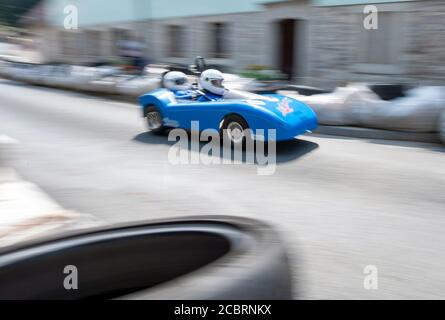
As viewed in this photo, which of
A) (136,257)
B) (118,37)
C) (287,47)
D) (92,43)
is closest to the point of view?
(136,257)

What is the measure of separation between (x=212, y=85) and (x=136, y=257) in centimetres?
631

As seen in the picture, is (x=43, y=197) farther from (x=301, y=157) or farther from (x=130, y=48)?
(x=130, y=48)

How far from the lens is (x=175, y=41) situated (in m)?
20.5

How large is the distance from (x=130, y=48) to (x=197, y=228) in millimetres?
16672

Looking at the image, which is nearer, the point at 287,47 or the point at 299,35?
the point at 299,35

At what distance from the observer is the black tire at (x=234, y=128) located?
297 inches

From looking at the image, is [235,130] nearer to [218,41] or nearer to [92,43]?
[218,41]

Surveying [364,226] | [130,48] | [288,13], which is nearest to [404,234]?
[364,226]

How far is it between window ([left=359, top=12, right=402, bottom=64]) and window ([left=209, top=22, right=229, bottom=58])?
5.99 metres

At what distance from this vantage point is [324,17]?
44.5 feet

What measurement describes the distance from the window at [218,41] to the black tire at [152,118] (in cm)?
878

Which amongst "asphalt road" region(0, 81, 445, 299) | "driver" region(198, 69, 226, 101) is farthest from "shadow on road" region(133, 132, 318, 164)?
"driver" region(198, 69, 226, 101)

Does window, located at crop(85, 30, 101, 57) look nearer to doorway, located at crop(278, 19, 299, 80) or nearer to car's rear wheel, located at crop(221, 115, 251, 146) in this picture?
doorway, located at crop(278, 19, 299, 80)

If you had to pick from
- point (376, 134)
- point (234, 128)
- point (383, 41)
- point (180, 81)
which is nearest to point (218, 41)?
point (383, 41)
